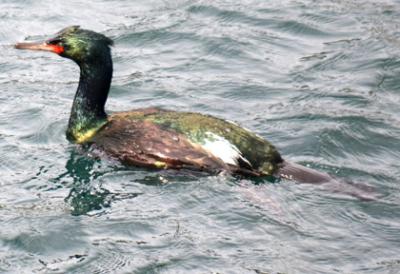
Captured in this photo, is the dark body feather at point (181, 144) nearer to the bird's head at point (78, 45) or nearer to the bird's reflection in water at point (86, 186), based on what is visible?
the bird's reflection in water at point (86, 186)

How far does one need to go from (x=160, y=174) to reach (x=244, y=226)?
115 cm

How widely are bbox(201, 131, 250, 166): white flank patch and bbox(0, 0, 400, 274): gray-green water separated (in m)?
0.20

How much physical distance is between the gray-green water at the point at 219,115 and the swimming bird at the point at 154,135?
142 millimetres

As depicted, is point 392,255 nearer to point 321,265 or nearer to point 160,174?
point 321,265

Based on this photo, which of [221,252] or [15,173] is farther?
[15,173]

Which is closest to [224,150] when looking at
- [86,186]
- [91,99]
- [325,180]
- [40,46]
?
[325,180]

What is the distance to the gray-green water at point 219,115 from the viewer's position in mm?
8414

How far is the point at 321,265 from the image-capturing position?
8.14 metres

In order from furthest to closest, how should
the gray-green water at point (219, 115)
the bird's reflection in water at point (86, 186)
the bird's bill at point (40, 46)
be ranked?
the bird's bill at point (40, 46), the bird's reflection in water at point (86, 186), the gray-green water at point (219, 115)

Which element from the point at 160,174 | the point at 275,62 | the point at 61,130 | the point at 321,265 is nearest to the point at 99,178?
the point at 160,174

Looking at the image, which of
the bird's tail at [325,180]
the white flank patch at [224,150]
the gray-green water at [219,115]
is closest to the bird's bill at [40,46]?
the gray-green water at [219,115]

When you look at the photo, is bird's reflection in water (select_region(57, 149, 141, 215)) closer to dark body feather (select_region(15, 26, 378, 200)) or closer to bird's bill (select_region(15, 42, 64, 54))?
dark body feather (select_region(15, 26, 378, 200))

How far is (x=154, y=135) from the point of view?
9.62m

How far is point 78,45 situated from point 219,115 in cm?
193
